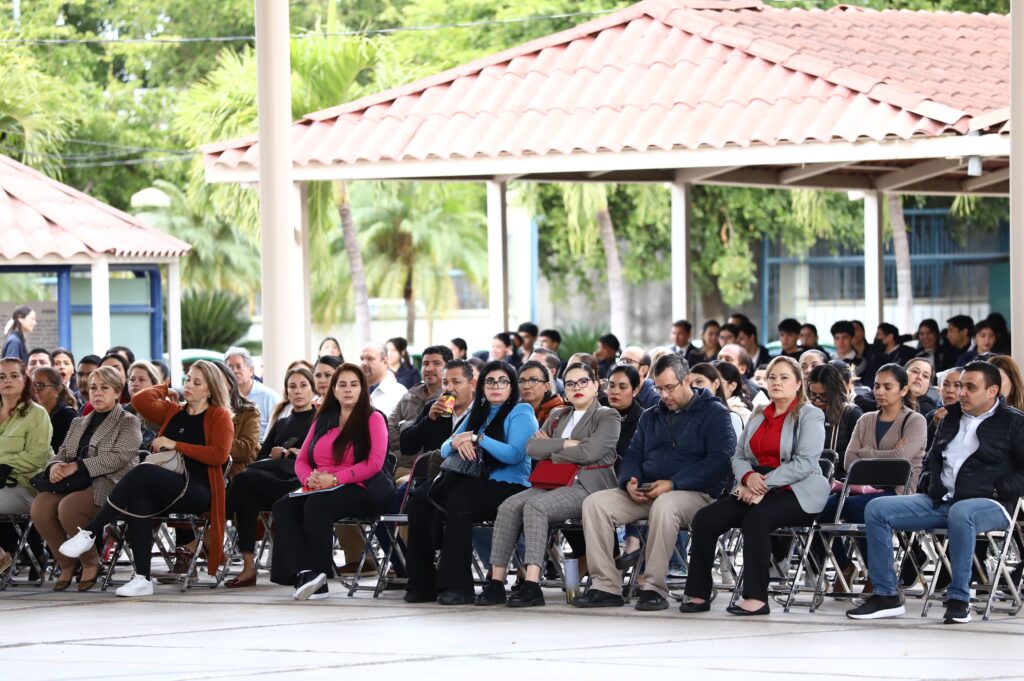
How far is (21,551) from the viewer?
11.9m

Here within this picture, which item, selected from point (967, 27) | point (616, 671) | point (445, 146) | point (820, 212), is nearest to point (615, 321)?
point (820, 212)

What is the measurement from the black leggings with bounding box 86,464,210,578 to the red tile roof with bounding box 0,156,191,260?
737 cm

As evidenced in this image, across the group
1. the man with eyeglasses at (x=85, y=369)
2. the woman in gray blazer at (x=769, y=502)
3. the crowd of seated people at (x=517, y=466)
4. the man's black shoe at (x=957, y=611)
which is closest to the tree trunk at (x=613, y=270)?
the man with eyeglasses at (x=85, y=369)

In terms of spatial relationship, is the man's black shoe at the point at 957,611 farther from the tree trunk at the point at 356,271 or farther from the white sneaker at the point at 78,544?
the tree trunk at the point at 356,271

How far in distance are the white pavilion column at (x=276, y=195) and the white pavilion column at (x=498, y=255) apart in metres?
4.27

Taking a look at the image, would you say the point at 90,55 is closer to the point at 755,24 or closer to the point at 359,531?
the point at 755,24

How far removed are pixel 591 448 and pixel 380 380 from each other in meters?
3.54

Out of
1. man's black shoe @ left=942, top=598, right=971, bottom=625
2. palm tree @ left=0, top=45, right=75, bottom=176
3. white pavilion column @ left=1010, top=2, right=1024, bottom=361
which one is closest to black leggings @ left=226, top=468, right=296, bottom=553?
man's black shoe @ left=942, top=598, right=971, bottom=625

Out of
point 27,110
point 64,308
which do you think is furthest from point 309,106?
point 64,308

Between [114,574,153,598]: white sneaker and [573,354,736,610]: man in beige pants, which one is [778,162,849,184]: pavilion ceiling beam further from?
[114,574,153,598]: white sneaker

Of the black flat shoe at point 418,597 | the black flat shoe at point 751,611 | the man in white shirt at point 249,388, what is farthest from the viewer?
the man in white shirt at point 249,388

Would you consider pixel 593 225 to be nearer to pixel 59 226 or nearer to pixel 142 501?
pixel 59 226

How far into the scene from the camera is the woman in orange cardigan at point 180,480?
11.3 meters

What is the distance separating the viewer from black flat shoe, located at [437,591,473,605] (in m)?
10.6
